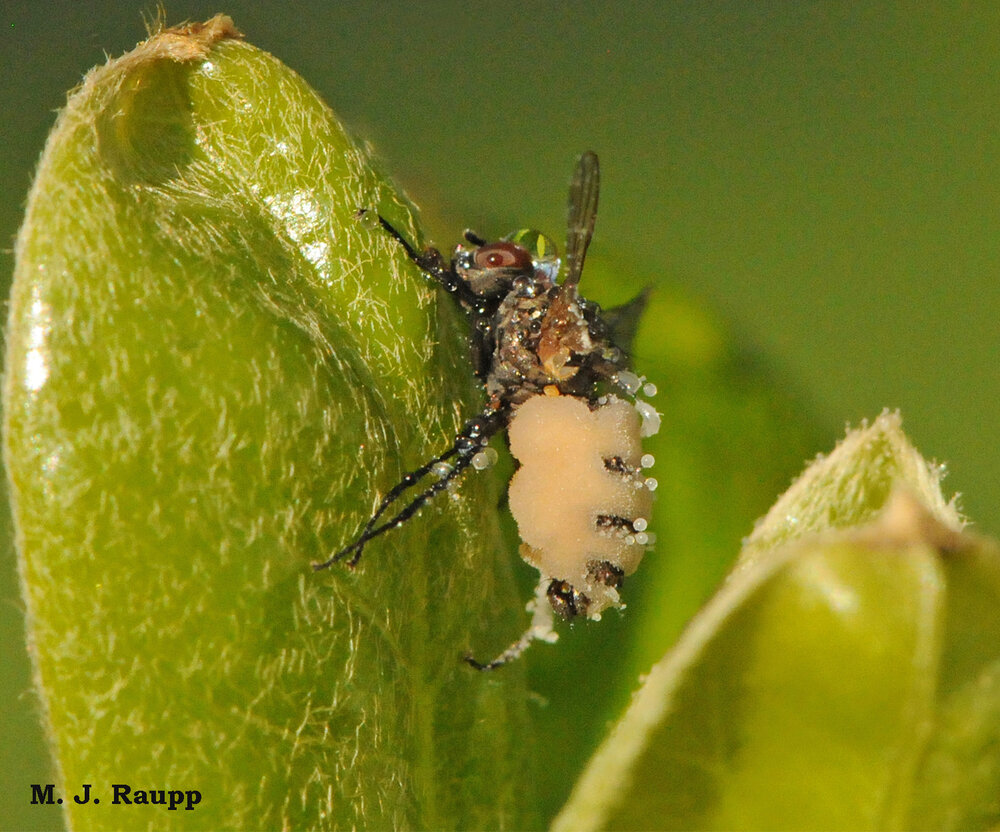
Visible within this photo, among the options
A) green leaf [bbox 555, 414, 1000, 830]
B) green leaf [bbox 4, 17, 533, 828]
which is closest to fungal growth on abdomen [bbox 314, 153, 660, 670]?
green leaf [bbox 4, 17, 533, 828]

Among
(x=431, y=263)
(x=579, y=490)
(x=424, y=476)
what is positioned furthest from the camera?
(x=579, y=490)

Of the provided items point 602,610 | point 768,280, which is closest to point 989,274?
point 768,280

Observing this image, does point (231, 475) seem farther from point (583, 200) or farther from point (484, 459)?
point (583, 200)

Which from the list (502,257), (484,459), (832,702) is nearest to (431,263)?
(484,459)

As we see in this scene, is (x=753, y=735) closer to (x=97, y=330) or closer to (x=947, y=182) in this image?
(x=97, y=330)

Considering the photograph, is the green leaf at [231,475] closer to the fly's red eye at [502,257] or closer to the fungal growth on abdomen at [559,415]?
the fungal growth on abdomen at [559,415]
